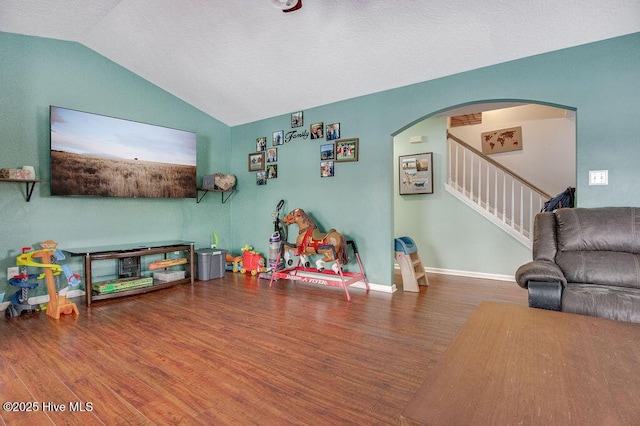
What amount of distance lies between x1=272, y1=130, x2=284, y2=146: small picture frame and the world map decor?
3.86m

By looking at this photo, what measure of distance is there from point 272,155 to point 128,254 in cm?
235

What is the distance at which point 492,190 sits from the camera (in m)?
4.86

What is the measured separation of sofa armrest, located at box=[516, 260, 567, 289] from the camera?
202 centimetres

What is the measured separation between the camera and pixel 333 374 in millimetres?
1828

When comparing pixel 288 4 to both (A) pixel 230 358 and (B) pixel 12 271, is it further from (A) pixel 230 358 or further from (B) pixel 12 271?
(B) pixel 12 271

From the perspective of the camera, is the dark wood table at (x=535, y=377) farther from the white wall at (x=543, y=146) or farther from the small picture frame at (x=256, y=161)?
the white wall at (x=543, y=146)

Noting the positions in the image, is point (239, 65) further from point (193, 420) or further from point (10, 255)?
point (193, 420)

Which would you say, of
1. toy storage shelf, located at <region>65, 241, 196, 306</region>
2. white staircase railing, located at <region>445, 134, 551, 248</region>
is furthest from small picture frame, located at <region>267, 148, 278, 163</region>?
white staircase railing, located at <region>445, 134, 551, 248</region>

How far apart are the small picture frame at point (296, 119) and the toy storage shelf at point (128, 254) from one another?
2.23 m

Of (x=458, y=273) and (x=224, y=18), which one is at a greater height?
(x=224, y=18)

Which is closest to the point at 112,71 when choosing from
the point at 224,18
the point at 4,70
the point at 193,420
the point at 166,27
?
the point at 4,70

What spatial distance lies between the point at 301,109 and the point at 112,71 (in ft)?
8.08

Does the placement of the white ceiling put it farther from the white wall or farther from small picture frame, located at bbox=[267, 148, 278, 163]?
the white wall

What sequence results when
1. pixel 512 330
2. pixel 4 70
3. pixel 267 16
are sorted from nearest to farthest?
pixel 512 330
pixel 267 16
pixel 4 70
